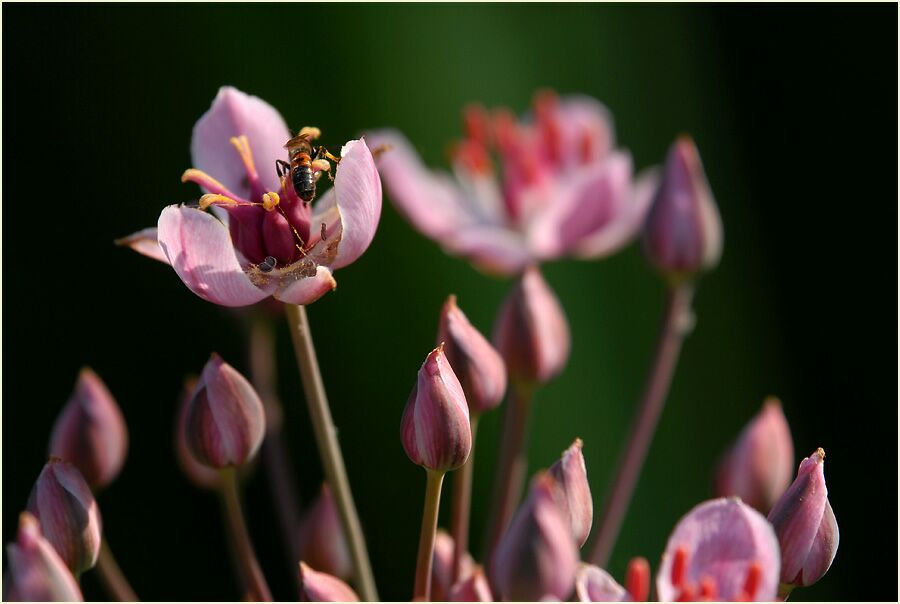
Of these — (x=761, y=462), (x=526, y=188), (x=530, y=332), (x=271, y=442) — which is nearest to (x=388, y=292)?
(x=526, y=188)

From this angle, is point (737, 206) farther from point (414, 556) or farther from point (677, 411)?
point (414, 556)

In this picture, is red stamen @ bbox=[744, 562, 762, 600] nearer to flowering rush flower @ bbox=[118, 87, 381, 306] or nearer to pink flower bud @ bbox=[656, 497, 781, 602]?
pink flower bud @ bbox=[656, 497, 781, 602]

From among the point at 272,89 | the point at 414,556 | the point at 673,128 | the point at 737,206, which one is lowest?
the point at 414,556

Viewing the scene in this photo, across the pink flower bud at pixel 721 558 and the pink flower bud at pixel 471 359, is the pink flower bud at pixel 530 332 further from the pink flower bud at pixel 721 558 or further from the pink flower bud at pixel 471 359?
the pink flower bud at pixel 721 558

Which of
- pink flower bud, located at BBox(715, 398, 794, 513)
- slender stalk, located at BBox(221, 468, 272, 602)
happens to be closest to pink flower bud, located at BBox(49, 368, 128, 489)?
slender stalk, located at BBox(221, 468, 272, 602)

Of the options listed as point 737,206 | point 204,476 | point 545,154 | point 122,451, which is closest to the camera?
point 122,451

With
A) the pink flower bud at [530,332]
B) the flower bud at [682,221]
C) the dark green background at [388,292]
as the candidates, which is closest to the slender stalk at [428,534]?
the pink flower bud at [530,332]

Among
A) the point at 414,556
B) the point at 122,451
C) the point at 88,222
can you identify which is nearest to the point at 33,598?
the point at 122,451
